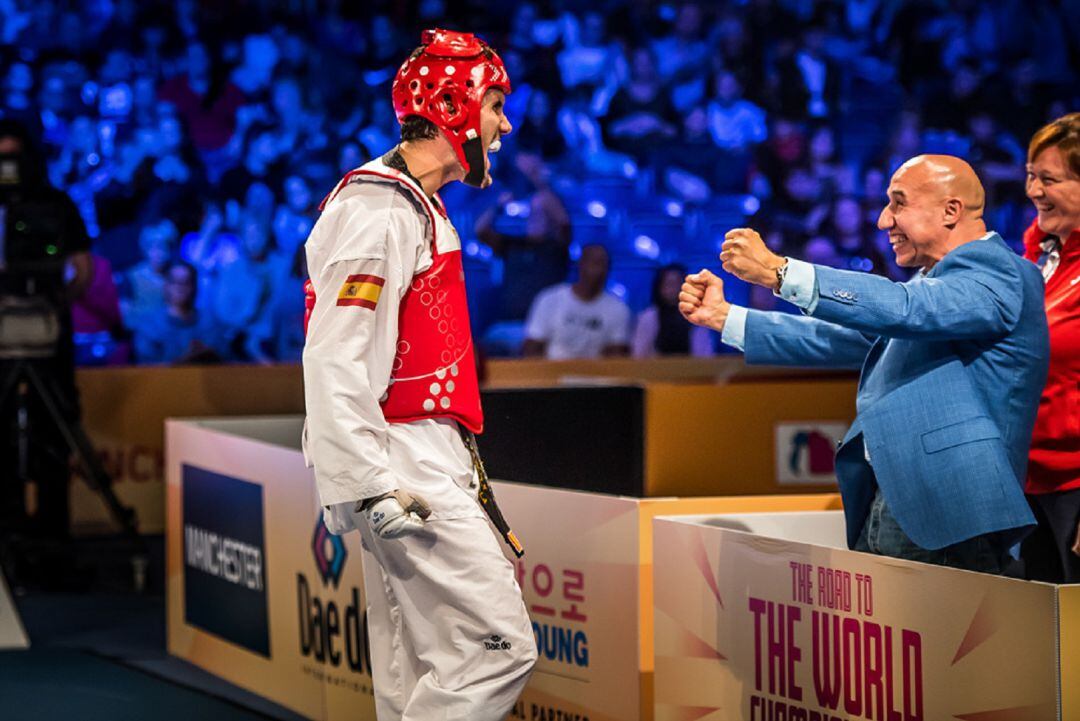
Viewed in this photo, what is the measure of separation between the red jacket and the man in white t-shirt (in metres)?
5.65

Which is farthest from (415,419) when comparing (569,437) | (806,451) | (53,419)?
(53,419)

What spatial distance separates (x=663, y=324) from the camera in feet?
31.7

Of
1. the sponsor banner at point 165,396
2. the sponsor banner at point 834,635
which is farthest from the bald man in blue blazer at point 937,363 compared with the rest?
the sponsor banner at point 165,396

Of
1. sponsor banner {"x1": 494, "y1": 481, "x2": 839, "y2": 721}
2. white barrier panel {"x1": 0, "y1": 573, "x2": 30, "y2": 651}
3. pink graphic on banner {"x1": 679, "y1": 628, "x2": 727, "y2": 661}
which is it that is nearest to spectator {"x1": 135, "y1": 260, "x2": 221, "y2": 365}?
white barrier panel {"x1": 0, "y1": 573, "x2": 30, "y2": 651}

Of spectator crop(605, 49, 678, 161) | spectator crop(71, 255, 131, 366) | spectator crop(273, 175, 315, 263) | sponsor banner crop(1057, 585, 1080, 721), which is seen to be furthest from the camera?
spectator crop(605, 49, 678, 161)

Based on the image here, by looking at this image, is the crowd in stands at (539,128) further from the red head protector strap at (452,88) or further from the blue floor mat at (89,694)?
the red head protector strap at (452,88)

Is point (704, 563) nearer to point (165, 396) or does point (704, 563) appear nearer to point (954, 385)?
point (954, 385)

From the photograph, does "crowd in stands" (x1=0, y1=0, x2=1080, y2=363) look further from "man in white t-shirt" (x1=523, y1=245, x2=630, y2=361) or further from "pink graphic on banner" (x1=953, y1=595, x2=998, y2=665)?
"pink graphic on banner" (x1=953, y1=595, x2=998, y2=665)

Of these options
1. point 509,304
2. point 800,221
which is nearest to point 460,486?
point 509,304

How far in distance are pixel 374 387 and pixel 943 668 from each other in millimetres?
1208

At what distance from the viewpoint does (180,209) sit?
10289 millimetres

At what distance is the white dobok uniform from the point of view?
2820mm

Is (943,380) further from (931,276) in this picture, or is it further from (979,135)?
(979,135)

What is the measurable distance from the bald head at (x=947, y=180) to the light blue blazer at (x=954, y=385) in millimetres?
90
